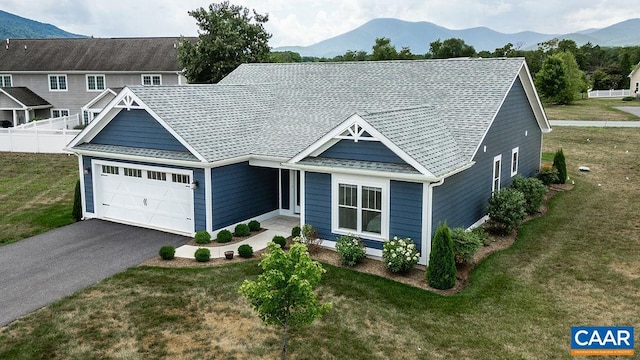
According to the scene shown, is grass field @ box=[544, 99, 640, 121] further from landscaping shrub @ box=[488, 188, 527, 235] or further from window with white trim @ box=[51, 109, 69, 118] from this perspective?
window with white trim @ box=[51, 109, 69, 118]

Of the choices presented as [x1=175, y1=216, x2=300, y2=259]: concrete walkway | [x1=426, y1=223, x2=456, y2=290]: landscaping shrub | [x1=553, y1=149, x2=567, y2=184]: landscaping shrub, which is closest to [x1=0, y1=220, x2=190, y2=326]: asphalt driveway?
[x1=175, y1=216, x2=300, y2=259]: concrete walkway

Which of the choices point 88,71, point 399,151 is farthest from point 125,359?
point 88,71

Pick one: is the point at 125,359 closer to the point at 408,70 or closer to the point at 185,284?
the point at 185,284


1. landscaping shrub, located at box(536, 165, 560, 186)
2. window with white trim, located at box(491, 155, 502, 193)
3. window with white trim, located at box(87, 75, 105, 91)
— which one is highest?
window with white trim, located at box(87, 75, 105, 91)

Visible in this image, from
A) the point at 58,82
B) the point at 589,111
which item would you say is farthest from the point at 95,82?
the point at 589,111

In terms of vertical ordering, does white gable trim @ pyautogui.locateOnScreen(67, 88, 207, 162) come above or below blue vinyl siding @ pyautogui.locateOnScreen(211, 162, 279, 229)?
above

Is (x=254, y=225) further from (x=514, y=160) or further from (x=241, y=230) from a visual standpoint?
(x=514, y=160)

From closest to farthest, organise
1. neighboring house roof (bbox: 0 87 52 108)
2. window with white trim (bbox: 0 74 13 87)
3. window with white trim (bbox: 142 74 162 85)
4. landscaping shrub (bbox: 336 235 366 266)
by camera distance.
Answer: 1. landscaping shrub (bbox: 336 235 366 266)
2. neighboring house roof (bbox: 0 87 52 108)
3. window with white trim (bbox: 142 74 162 85)
4. window with white trim (bbox: 0 74 13 87)
